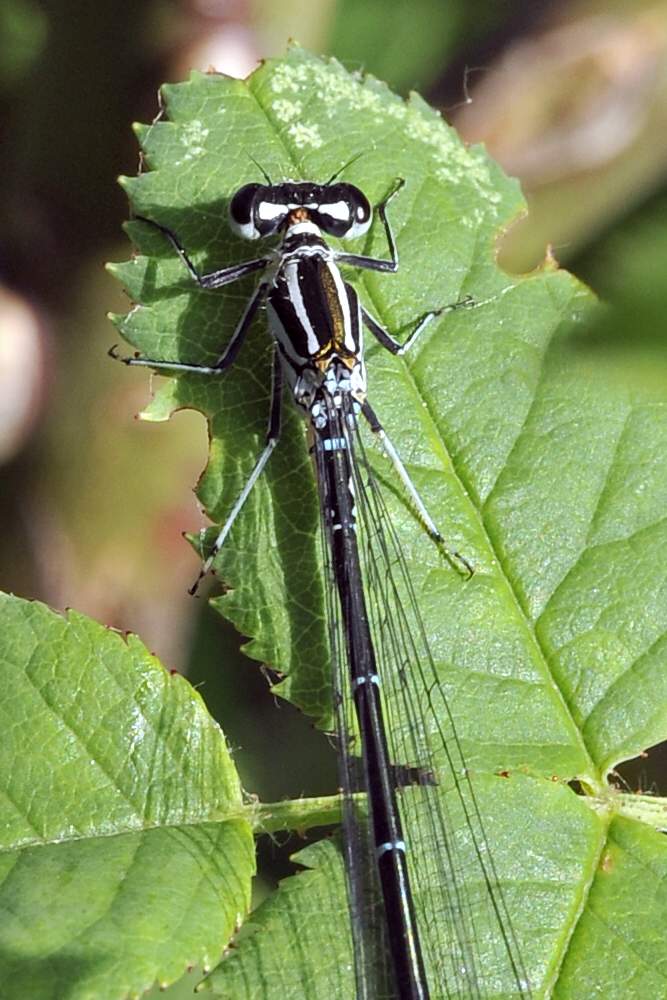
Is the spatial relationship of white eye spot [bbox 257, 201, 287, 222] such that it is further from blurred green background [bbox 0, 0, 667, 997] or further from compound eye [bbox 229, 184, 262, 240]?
blurred green background [bbox 0, 0, 667, 997]

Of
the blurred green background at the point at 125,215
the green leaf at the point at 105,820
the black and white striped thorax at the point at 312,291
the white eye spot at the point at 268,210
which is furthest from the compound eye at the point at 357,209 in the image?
the green leaf at the point at 105,820

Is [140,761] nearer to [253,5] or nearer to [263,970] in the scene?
[263,970]

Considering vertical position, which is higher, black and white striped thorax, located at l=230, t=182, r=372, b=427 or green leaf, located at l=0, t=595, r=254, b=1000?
black and white striped thorax, located at l=230, t=182, r=372, b=427

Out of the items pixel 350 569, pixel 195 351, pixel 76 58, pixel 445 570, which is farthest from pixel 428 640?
pixel 76 58

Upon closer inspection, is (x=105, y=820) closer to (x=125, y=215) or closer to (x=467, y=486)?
(x=467, y=486)

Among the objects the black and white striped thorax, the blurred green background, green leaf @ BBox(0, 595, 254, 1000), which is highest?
the blurred green background

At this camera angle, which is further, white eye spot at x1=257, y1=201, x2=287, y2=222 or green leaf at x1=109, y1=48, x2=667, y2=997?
white eye spot at x1=257, y1=201, x2=287, y2=222

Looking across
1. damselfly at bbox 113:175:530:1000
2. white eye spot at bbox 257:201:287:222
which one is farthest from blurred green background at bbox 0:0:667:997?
white eye spot at bbox 257:201:287:222

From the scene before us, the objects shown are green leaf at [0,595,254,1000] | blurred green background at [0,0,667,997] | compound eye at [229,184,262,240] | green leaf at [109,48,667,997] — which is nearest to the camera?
→ green leaf at [0,595,254,1000]

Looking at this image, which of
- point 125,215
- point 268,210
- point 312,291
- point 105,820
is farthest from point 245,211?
point 105,820
